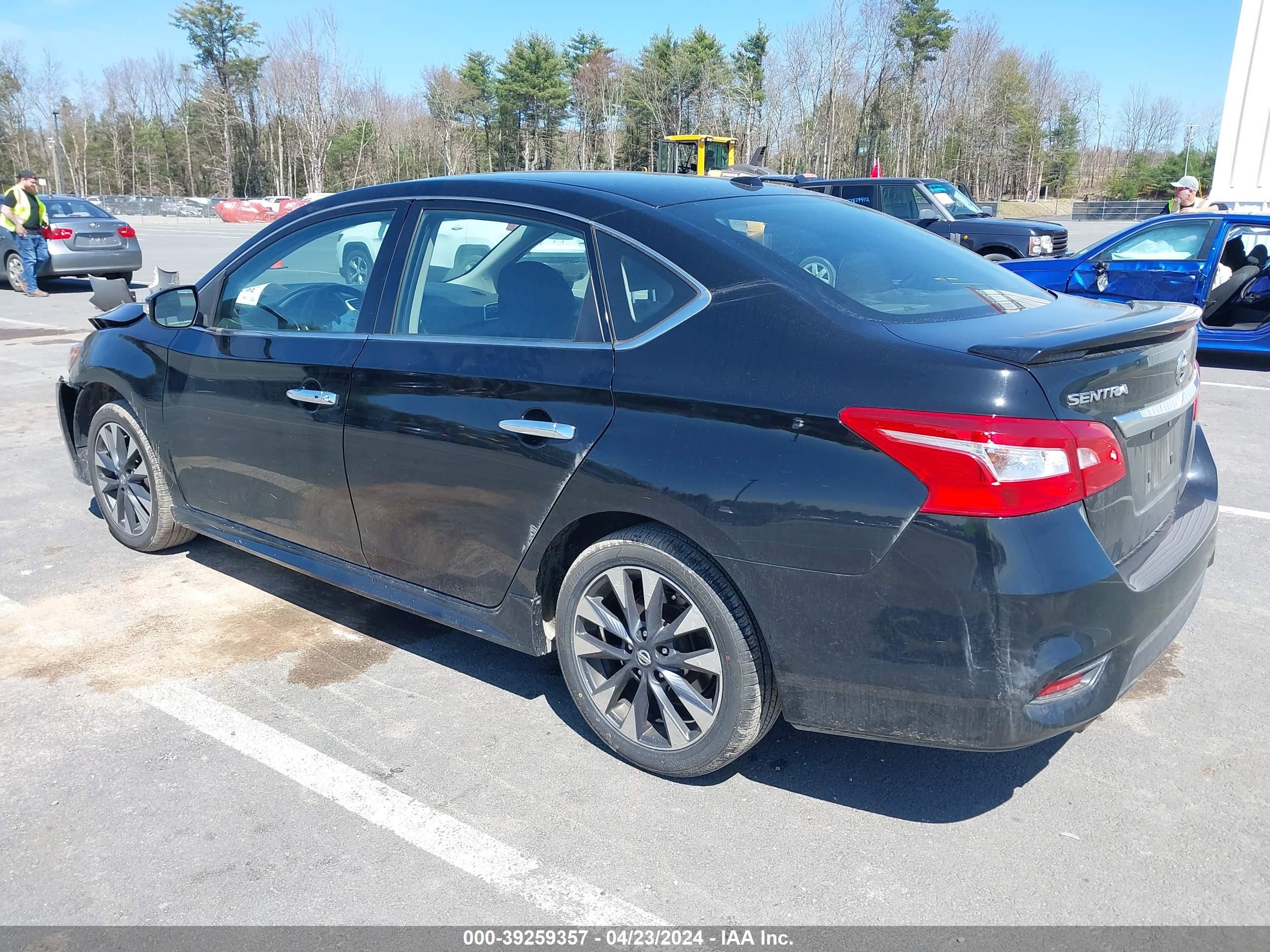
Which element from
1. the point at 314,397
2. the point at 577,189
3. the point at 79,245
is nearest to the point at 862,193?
the point at 79,245

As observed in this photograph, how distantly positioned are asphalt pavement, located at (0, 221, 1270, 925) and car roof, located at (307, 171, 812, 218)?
1.72 m

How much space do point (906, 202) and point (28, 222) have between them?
13.7m

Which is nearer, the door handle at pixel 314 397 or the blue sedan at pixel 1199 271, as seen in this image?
the door handle at pixel 314 397

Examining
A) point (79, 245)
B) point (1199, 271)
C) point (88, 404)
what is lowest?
point (88, 404)

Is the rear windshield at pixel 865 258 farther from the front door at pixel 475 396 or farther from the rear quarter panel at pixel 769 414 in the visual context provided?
the front door at pixel 475 396

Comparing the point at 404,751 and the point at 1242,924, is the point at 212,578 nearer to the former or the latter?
the point at 404,751

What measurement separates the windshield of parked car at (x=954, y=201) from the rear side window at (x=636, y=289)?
14003mm

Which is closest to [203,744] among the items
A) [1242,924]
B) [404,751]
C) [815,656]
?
[404,751]

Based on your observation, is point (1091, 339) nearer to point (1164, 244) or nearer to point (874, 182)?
point (1164, 244)

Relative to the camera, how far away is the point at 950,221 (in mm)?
15344

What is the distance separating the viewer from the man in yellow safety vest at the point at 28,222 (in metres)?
15.5

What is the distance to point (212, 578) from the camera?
469 centimetres

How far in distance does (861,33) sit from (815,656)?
67.7m

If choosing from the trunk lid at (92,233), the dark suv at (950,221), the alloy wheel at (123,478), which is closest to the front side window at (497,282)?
the alloy wheel at (123,478)
